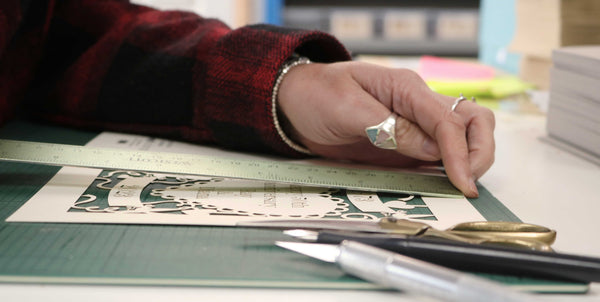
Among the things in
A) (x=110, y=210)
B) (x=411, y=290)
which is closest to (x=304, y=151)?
(x=110, y=210)

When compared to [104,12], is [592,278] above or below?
below

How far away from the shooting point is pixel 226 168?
64cm

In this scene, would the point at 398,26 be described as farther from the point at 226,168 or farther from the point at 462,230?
the point at 462,230

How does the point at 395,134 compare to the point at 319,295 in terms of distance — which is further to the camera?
the point at 395,134

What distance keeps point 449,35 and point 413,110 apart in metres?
2.24

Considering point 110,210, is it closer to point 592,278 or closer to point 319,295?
point 319,295

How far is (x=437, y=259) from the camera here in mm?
416

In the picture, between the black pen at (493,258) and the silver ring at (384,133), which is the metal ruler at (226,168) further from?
the black pen at (493,258)

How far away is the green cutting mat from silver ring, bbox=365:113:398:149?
213 mm

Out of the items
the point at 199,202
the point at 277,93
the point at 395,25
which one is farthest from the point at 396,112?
the point at 395,25

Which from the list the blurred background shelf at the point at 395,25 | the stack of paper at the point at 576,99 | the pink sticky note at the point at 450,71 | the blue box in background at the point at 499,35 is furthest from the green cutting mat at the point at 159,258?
the blurred background shelf at the point at 395,25

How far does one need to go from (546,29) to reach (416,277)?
47.4 inches

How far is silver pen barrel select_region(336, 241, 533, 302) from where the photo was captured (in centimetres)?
33

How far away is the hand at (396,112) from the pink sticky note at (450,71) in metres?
0.76
